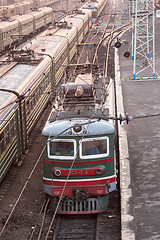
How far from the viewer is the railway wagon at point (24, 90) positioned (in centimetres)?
1387

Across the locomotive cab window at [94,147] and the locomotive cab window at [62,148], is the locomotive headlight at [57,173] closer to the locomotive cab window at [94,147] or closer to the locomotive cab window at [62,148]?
the locomotive cab window at [62,148]

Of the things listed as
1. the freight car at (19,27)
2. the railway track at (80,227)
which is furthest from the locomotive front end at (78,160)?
the freight car at (19,27)

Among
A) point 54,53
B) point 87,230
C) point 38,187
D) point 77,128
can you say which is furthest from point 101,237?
point 54,53

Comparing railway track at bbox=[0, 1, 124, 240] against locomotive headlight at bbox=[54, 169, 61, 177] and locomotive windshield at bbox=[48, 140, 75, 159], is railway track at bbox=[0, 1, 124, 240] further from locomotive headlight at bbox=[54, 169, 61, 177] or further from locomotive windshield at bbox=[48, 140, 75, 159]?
locomotive windshield at bbox=[48, 140, 75, 159]

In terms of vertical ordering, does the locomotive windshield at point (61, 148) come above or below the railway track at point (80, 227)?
above

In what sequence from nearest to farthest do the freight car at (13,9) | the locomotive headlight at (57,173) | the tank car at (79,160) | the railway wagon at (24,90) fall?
1. the tank car at (79,160)
2. the locomotive headlight at (57,173)
3. the railway wagon at (24,90)
4. the freight car at (13,9)

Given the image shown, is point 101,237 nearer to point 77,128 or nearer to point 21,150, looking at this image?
point 77,128

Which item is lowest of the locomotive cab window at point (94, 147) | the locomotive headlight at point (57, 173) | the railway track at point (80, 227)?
the railway track at point (80, 227)

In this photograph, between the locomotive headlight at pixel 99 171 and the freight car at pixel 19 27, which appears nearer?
the locomotive headlight at pixel 99 171

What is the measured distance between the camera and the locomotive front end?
11352 millimetres

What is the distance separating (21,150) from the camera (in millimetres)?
16000

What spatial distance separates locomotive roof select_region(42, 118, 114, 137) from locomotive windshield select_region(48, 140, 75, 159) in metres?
0.23

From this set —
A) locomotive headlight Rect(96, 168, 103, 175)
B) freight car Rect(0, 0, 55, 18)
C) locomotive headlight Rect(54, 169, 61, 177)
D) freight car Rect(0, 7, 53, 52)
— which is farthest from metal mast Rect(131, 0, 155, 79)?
locomotive headlight Rect(54, 169, 61, 177)

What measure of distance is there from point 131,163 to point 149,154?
109 centimetres
